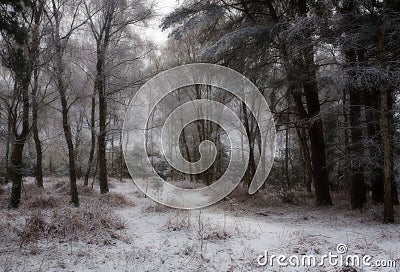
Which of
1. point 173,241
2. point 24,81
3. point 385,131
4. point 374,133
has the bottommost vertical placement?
point 173,241

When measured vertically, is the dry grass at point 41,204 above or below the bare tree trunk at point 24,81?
below

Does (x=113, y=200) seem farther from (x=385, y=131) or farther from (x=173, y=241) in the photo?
(x=385, y=131)

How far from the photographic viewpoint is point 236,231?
7.55m

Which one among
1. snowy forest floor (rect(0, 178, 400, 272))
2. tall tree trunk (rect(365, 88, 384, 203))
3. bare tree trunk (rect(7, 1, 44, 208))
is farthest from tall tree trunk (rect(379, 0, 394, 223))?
bare tree trunk (rect(7, 1, 44, 208))

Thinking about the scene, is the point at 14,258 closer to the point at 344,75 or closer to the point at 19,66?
the point at 19,66

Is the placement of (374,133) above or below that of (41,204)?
above

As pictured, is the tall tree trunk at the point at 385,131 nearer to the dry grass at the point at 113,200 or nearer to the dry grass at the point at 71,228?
the dry grass at the point at 71,228

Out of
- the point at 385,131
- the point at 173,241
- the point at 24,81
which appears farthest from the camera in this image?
the point at 24,81

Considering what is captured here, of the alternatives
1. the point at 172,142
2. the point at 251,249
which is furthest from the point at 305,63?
the point at 172,142

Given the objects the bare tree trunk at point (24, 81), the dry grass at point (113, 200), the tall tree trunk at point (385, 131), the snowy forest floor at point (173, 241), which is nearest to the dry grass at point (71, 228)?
the snowy forest floor at point (173, 241)

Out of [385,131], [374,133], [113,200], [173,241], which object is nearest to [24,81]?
[113,200]

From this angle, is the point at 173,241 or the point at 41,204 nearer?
the point at 173,241

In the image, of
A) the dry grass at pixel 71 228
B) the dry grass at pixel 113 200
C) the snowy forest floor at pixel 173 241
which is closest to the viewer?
the snowy forest floor at pixel 173 241

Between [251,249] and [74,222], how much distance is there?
4.13 meters
